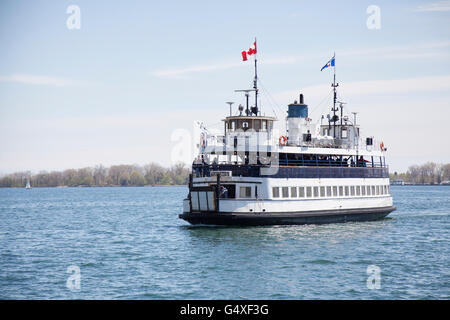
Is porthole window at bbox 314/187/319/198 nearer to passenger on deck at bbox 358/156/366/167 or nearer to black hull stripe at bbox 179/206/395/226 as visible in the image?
black hull stripe at bbox 179/206/395/226

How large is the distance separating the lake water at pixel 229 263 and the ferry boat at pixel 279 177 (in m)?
1.39

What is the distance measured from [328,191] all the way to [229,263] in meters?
18.0

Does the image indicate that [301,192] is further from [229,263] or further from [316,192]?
[229,263]

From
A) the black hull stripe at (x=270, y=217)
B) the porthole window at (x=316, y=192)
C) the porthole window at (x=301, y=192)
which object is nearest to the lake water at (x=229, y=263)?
the black hull stripe at (x=270, y=217)

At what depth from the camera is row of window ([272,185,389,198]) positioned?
4071 centimetres

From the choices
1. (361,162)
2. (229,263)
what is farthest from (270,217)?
(361,162)

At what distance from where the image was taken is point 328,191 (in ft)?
145

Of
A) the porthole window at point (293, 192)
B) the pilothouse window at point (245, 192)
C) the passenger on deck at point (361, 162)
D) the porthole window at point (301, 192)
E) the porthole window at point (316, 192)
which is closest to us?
the pilothouse window at point (245, 192)

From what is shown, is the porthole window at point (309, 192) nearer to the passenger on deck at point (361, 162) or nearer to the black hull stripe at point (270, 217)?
the black hull stripe at point (270, 217)

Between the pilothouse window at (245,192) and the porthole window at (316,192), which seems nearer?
the pilothouse window at (245,192)

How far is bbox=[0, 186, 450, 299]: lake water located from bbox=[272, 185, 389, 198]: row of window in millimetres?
2525

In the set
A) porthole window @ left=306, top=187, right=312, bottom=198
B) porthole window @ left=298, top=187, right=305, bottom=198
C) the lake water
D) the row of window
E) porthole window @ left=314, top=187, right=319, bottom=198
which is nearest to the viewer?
the lake water

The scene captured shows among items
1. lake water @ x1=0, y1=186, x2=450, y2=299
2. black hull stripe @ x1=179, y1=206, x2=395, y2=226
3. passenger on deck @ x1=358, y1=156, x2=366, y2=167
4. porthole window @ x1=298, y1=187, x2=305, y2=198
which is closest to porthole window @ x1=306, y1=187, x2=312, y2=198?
porthole window @ x1=298, y1=187, x2=305, y2=198

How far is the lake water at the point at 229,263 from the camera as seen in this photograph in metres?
23.4
